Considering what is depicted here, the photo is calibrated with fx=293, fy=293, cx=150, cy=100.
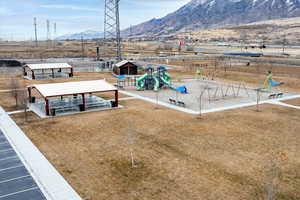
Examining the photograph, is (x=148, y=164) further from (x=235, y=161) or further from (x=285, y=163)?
(x=285, y=163)

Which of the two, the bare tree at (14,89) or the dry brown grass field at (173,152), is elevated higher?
the bare tree at (14,89)

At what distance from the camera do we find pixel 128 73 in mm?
51719

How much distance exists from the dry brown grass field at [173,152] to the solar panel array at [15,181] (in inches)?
62.7

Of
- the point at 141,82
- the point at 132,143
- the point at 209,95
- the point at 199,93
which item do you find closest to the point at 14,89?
the point at 141,82

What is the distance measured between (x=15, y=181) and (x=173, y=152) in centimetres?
873

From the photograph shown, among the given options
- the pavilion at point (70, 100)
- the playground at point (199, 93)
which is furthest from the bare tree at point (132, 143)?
the playground at point (199, 93)

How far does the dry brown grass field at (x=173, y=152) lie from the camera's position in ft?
44.3

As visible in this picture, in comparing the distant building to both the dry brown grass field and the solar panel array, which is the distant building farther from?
the solar panel array

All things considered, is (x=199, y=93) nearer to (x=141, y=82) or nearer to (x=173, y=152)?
(x=141, y=82)

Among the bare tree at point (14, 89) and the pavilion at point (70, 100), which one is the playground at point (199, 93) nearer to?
the pavilion at point (70, 100)

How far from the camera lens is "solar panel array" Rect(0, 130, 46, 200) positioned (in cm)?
1287

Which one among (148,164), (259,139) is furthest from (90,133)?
(259,139)

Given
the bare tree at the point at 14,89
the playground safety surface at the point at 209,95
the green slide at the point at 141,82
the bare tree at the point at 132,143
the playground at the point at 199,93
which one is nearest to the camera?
the bare tree at the point at 132,143

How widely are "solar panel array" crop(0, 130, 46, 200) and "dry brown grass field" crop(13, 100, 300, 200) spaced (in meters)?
1.59
